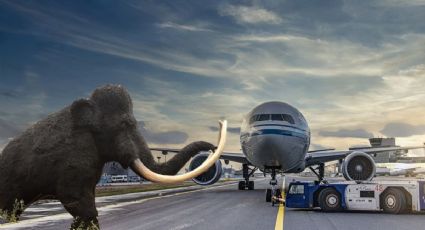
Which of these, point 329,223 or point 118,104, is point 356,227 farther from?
point 118,104

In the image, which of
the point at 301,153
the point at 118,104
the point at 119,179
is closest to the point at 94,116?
the point at 118,104

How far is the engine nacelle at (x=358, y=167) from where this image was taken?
97.1 feet

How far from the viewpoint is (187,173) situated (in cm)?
399

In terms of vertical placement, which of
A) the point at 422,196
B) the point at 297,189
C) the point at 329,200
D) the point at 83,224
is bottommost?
the point at 329,200

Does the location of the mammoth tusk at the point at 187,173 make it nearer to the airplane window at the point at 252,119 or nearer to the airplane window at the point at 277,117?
the airplane window at the point at 277,117

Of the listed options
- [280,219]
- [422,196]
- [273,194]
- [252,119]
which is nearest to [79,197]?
[280,219]

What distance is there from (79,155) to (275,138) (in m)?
20.4

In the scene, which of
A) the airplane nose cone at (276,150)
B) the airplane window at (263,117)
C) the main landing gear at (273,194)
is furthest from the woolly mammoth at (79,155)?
the airplane window at (263,117)

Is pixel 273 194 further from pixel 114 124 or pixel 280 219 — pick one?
pixel 114 124

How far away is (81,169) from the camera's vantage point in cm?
429

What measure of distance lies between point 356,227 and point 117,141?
38.2 ft

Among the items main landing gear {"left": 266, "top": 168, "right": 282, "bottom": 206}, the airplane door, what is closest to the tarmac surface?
the airplane door

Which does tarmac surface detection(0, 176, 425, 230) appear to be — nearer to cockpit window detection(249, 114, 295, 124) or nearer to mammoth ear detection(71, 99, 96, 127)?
cockpit window detection(249, 114, 295, 124)

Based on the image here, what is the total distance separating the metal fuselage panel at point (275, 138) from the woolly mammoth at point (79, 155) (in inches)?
783
